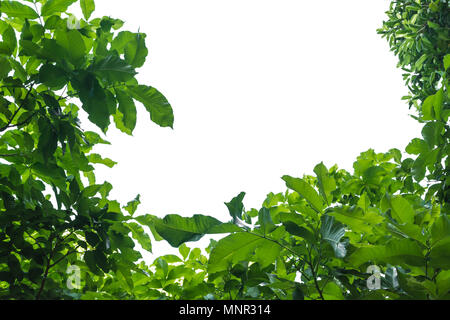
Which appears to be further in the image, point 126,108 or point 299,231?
point 126,108

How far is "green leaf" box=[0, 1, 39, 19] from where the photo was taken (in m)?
1.55

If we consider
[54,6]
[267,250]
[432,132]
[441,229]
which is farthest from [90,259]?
[432,132]

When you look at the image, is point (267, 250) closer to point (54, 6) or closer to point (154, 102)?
point (154, 102)

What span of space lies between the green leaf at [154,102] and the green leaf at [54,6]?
1.72 ft

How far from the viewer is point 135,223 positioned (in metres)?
1.54

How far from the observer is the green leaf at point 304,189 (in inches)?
41.4

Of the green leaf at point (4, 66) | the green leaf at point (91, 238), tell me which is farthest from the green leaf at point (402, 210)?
the green leaf at point (4, 66)

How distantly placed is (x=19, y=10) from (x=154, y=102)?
746mm

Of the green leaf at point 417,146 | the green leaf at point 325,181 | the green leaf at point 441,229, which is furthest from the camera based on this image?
the green leaf at point 417,146

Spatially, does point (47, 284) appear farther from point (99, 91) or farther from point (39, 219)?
point (99, 91)

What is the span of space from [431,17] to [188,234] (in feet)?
13.1

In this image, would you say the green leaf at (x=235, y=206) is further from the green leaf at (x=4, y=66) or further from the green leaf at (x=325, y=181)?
the green leaf at (x=4, y=66)

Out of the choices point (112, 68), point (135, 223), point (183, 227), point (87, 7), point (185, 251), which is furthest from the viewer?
point (185, 251)

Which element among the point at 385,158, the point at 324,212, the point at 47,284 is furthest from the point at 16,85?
A: the point at 385,158
